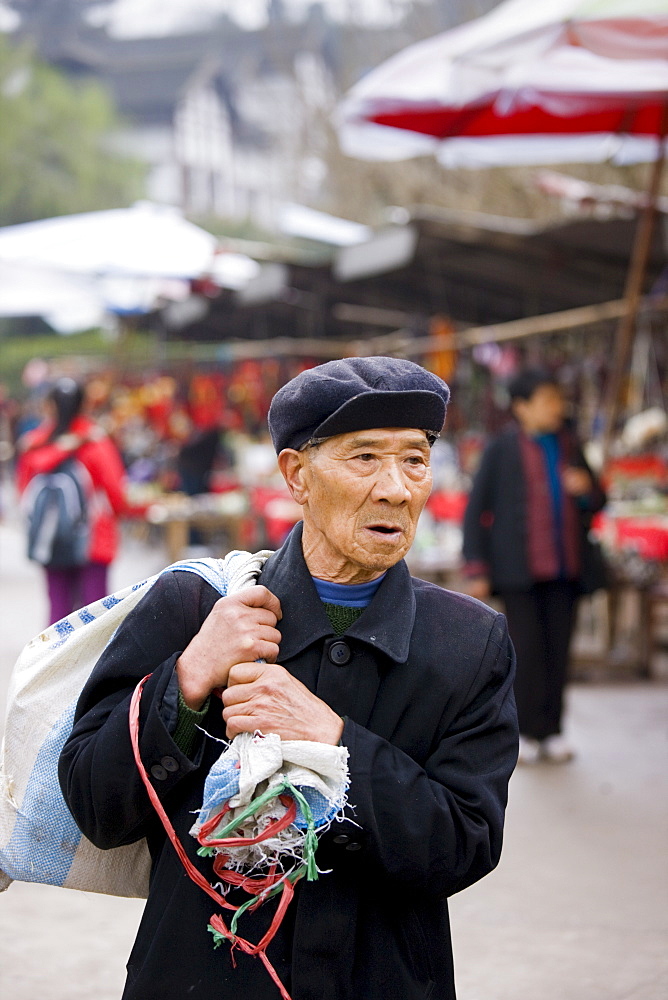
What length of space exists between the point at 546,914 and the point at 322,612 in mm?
2517

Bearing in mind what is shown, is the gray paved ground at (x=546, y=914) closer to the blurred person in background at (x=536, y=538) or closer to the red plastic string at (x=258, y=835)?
the blurred person in background at (x=536, y=538)

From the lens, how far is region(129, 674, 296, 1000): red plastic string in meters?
1.70

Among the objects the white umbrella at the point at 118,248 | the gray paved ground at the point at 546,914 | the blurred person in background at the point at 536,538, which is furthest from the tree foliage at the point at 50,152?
the gray paved ground at the point at 546,914

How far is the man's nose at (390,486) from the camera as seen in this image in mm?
1815

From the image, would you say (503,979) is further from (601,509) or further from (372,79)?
(372,79)

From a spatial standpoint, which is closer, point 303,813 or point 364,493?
point 303,813

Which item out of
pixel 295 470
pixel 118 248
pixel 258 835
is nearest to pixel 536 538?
pixel 295 470

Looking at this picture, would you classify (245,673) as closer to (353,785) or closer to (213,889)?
(353,785)

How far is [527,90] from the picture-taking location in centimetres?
559

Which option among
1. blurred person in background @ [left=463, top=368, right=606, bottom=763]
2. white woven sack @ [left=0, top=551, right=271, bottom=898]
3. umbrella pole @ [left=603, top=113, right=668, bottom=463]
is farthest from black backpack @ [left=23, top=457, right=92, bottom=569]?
white woven sack @ [left=0, top=551, right=271, bottom=898]

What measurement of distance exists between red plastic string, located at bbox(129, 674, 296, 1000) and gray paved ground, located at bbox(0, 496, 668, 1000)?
6.26 ft

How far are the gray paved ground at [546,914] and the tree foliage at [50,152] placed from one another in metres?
33.0

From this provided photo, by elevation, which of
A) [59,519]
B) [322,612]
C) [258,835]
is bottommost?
[59,519]

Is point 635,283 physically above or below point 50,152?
above
